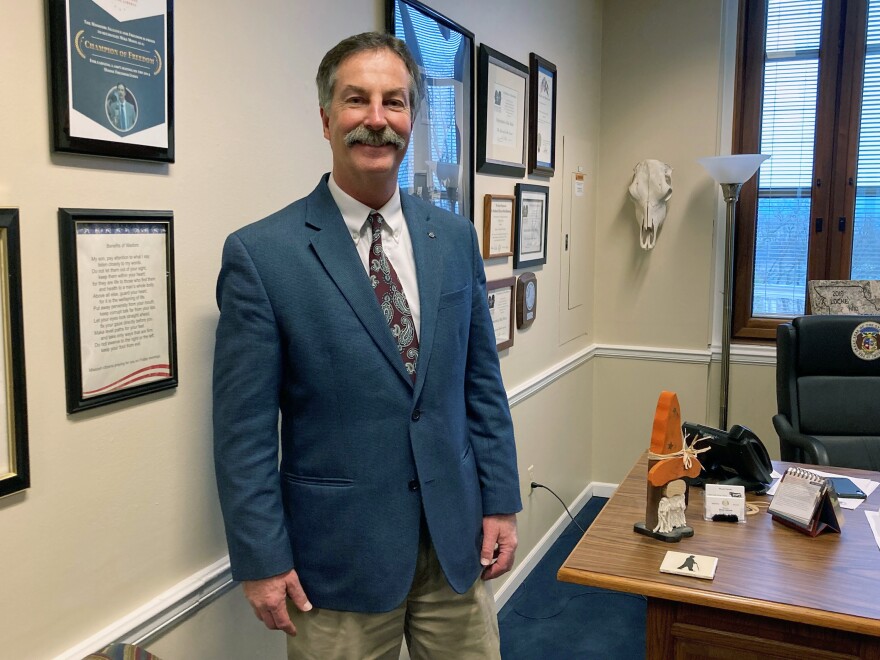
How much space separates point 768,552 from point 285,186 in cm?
126

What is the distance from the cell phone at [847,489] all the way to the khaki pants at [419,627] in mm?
969

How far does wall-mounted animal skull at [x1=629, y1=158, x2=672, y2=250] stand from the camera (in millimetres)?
3711

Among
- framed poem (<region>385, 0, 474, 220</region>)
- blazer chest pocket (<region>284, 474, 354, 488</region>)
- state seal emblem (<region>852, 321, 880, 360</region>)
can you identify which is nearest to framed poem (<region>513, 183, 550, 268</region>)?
framed poem (<region>385, 0, 474, 220</region>)

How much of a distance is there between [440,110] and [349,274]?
1078 millimetres

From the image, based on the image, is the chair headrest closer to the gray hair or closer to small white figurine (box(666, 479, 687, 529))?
small white figurine (box(666, 479, 687, 529))

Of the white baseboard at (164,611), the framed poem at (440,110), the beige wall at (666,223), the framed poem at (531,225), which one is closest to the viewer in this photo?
the white baseboard at (164,611)

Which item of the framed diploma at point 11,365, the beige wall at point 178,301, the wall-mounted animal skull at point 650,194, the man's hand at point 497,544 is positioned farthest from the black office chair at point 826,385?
the framed diploma at point 11,365

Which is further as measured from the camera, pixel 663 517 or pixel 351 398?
pixel 663 517

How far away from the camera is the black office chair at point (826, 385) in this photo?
2.69 meters

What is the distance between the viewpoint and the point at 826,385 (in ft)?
8.94

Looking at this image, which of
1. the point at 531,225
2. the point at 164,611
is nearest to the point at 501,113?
the point at 531,225

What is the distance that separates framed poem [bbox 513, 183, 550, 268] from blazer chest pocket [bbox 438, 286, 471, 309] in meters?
1.38

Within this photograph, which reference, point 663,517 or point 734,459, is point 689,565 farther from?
point 734,459

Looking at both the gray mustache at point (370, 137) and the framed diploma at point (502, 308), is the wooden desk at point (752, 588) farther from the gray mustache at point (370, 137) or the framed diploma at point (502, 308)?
the framed diploma at point (502, 308)
